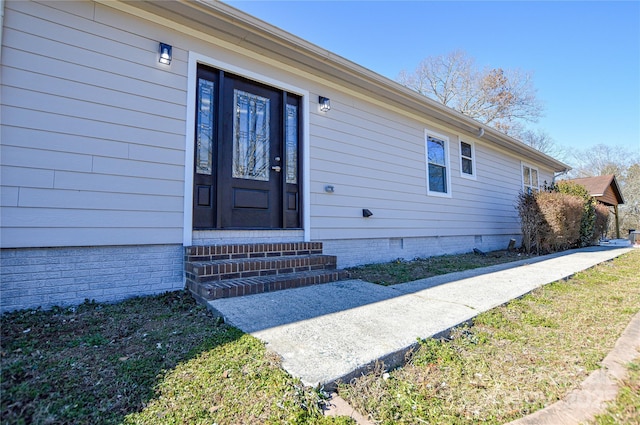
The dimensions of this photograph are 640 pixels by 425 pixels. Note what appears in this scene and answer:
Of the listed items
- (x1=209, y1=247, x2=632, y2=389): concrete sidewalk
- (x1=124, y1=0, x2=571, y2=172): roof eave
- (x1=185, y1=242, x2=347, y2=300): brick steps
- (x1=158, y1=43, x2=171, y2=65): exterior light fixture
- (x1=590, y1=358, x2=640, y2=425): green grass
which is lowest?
(x1=590, y1=358, x2=640, y2=425): green grass

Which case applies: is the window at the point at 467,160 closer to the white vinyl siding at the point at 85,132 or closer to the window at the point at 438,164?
the window at the point at 438,164

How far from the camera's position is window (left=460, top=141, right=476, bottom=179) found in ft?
23.4

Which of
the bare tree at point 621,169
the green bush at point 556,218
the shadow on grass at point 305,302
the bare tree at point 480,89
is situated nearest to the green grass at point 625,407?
the shadow on grass at point 305,302

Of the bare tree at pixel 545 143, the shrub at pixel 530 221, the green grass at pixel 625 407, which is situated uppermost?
the bare tree at pixel 545 143

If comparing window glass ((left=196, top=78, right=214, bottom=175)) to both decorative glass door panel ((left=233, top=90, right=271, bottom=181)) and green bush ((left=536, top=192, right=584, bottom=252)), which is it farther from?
green bush ((left=536, top=192, right=584, bottom=252))

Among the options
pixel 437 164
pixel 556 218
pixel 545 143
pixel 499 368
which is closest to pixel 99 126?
pixel 499 368

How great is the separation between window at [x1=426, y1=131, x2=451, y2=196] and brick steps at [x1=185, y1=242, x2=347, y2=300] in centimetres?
367

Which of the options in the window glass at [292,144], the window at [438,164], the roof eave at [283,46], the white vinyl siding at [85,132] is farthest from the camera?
the window at [438,164]

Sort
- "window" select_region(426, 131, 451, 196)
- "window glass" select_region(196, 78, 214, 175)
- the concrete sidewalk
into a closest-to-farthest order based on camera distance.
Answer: the concrete sidewalk < "window glass" select_region(196, 78, 214, 175) < "window" select_region(426, 131, 451, 196)

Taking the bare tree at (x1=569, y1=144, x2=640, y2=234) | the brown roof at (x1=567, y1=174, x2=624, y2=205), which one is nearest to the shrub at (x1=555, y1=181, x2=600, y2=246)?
the brown roof at (x1=567, y1=174, x2=624, y2=205)

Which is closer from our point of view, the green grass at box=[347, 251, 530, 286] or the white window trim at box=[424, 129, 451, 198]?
the green grass at box=[347, 251, 530, 286]

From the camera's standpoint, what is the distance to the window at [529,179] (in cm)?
946

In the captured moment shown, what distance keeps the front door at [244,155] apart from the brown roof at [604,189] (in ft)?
54.3

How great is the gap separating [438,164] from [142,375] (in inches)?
253
